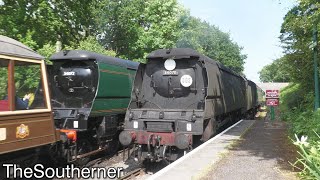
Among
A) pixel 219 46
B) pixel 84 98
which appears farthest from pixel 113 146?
pixel 219 46

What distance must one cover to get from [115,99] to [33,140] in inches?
223

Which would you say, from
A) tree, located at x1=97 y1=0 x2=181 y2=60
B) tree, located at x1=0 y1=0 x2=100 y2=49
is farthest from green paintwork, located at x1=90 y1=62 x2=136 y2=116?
tree, located at x1=97 y1=0 x2=181 y2=60

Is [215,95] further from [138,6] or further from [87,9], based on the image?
[138,6]

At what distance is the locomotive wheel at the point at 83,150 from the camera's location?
11522 mm

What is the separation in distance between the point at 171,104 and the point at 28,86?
499 centimetres

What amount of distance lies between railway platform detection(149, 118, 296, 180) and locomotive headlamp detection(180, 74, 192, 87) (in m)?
1.81

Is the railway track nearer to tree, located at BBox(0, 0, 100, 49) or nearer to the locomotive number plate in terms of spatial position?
Result: the locomotive number plate

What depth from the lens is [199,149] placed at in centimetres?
1008

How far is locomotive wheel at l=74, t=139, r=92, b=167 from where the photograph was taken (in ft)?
37.8

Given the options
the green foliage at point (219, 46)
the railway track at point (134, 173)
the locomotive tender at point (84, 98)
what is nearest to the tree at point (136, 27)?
the locomotive tender at point (84, 98)

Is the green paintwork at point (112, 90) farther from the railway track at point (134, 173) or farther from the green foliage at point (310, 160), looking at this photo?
the green foliage at point (310, 160)

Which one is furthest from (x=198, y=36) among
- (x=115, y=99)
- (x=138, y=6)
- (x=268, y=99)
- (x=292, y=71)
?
(x=115, y=99)

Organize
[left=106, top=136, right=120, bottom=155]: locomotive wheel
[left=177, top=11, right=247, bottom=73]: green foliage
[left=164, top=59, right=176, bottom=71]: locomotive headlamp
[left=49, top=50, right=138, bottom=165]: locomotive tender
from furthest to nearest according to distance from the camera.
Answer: [left=177, top=11, right=247, bottom=73]: green foliage
[left=106, top=136, right=120, bottom=155]: locomotive wheel
[left=164, top=59, right=176, bottom=71]: locomotive headlamp
[left=49, top=50, right=138, bottom=165]: locomotive tender

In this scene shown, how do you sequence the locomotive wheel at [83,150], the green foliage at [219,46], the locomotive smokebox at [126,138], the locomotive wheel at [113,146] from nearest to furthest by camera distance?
the locomotive smokebox at [126,138] < the locomotive wheel at [83,150] < the locomotive wheel at [113,146] < the green foliage at [219,46]
